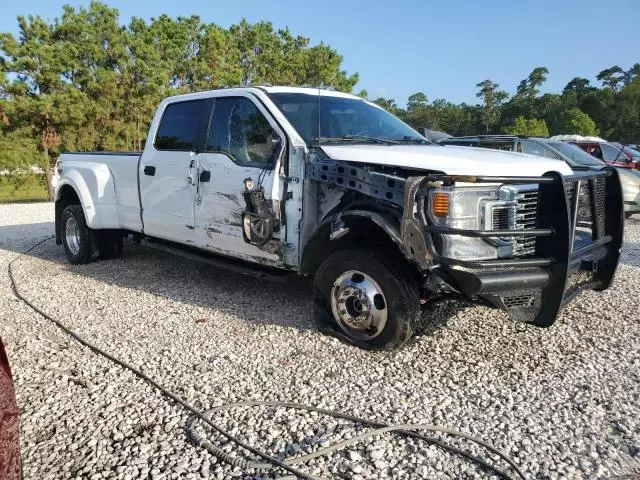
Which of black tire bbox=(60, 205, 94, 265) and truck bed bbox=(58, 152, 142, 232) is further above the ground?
truck bed bbox=(58, 152, 142, 232)

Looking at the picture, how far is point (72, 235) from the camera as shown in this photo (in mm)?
7207

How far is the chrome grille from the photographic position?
3.49m

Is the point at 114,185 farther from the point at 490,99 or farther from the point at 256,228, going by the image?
the point at 490,99

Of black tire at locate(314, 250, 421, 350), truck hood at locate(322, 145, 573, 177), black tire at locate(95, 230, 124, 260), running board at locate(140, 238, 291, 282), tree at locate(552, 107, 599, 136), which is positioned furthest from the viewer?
tree at locate(552, 107, 599, 136)

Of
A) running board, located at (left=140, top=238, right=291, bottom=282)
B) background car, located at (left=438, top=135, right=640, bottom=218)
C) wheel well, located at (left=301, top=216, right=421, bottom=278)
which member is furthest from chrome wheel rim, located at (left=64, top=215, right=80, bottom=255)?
background car, located at (left=438, top=135, right=640, bottom=218)

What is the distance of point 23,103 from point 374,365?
18258 millimetres

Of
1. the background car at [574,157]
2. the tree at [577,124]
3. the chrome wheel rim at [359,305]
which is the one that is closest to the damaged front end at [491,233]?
the chrome wheel rim at [359,305]

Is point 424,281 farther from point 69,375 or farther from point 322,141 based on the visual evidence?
point 69,375

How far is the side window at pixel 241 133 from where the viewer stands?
14.7 feet

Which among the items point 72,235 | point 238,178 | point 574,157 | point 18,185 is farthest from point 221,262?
point 18,185

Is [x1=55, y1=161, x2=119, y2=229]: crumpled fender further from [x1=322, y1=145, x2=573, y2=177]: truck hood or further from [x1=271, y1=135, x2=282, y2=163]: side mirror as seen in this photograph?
[x1=322, y1=145, x2=573, y2=177]: truck hood

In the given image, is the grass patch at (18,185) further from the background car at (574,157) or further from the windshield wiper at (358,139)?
the windshield wiper at (358,139)

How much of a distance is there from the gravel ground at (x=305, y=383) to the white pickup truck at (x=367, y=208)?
1.39ft

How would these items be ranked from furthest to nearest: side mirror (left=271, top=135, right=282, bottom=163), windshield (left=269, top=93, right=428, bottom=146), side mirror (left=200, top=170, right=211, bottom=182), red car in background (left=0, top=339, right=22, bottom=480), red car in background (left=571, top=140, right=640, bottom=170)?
red car in background (left=571, top=140, right=640, bottom=170), side mirror (left=200, top=170, right=211, bottom=182), windshield (left=269, top=93, right=428, bottom=146), side mirror (left=271, top=135, right=282, bottom=163), red car in background (left=0, top=339, right=22, bottom=480)
